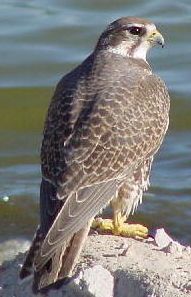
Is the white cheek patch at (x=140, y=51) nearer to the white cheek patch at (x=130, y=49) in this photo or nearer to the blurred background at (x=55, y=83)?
the white cheek patch at (x=130, y=49)

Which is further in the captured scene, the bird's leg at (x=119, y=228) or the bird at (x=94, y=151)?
the bird's leg at (x=119, y=228)

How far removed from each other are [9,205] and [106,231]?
6.52 feet

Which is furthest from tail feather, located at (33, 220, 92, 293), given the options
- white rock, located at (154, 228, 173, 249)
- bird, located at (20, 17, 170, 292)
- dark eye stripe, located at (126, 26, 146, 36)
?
dark eye stripe, located at (126, 26, 146, 36)

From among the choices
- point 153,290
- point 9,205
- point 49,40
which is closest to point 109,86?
point 153,290

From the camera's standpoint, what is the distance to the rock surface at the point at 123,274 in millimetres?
6918

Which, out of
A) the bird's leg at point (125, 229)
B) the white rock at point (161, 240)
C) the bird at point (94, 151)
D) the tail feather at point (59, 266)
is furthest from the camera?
the bird's leg at point (125, 229)

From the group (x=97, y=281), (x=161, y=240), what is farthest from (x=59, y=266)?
(x=161, y=240)

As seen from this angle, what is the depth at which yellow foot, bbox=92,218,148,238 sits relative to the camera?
327 inches

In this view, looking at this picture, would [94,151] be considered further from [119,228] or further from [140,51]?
[140,51]

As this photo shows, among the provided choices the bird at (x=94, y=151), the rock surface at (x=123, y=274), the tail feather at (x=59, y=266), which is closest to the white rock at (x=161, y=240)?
the rock surface at (x=123, y=274)

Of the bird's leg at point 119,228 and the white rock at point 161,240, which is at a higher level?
the white rock at point 161,240

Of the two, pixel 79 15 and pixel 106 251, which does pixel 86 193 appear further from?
pixel 79 15

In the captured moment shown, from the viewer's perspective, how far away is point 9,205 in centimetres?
1017

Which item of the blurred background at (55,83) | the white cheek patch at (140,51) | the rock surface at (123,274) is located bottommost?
the blurred background at (55,83)
